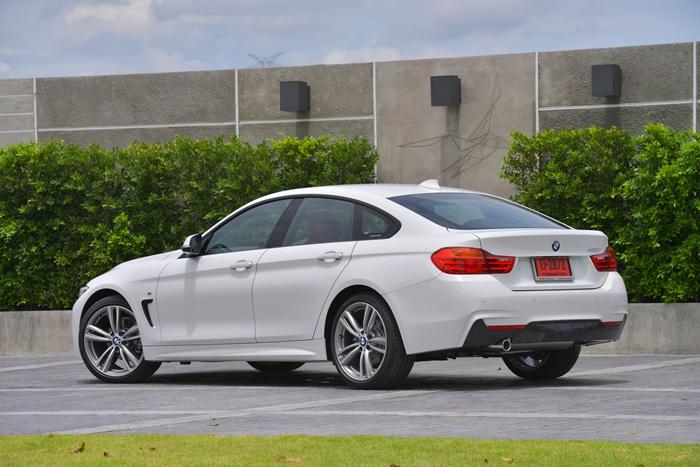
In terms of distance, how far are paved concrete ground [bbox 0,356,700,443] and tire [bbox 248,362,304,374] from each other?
8 centimetres

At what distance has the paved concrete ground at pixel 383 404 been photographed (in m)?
7.75

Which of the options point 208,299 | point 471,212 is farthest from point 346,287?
point 208,299

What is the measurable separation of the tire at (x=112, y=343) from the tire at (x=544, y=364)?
122 inches

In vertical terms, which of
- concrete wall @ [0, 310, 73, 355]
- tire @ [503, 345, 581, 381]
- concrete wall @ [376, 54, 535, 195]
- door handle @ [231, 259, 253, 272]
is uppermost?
concrete wall @ [376, 54, 535, 195]

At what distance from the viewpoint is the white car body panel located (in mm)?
9617

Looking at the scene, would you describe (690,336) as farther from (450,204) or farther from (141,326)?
(141,326)

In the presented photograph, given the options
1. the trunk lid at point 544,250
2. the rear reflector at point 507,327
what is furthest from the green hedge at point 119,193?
the rear reflector at point 507,327

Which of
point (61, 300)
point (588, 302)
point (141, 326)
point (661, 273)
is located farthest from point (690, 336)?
point (61, 300)

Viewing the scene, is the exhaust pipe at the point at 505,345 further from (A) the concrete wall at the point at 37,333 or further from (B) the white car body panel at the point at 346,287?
(A) the concrete wall at the point at 37,333

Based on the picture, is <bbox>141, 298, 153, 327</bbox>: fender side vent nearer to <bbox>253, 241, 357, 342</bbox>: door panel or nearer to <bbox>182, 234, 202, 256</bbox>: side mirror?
<bbox>182, 234, 202, 256</bbox>: side mirror

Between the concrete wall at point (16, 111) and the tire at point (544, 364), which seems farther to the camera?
the concrete wall at point (16, 111)

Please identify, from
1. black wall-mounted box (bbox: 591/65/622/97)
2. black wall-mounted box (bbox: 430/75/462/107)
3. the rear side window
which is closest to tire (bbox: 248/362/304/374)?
the rear side window

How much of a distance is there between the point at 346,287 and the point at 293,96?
9.30 metres

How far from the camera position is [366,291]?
1016cm
